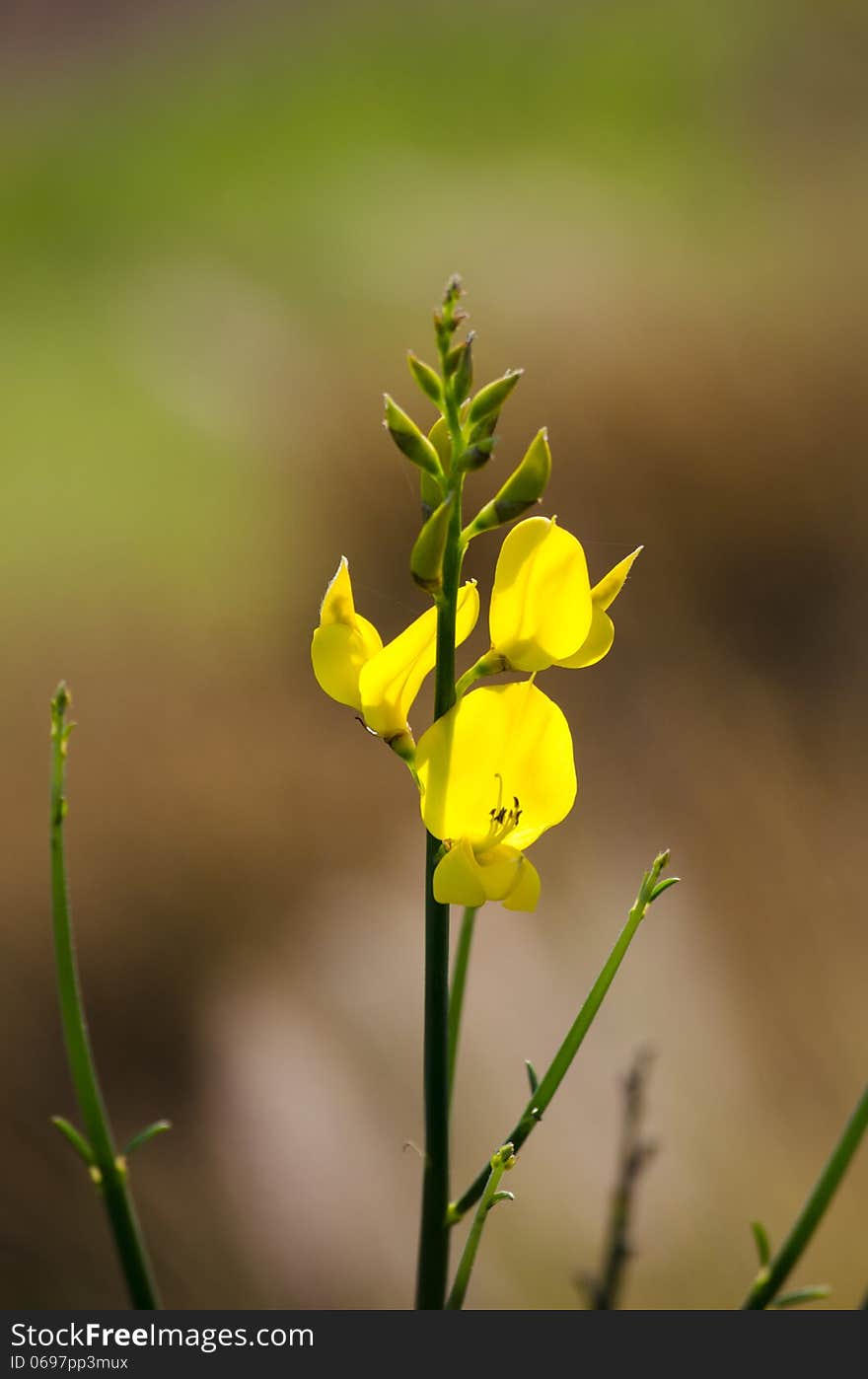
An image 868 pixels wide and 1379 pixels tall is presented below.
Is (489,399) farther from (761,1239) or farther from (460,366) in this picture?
(761,1239)

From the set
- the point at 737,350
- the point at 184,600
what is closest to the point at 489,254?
the point at 737,350

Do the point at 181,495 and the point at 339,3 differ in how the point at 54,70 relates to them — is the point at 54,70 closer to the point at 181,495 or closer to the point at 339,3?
the point at 339,3

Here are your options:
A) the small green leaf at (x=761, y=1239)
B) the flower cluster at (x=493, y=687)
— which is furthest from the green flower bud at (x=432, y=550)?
the small green leaf at (x=761, y=1239)

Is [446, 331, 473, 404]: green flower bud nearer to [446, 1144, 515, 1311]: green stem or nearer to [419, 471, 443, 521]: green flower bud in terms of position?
[419, 471, 443, 521]: green flower bud

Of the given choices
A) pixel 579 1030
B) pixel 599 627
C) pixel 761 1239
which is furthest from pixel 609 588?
pixel 761 1239

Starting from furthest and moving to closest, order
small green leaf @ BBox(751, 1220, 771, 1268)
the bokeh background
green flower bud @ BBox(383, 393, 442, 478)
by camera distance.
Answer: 1. the bokeh background
2. small green leaf @ BBox(751, 1220, 771, 1268)
3. green flower bud @ BBox(383, 393, 442, 478)

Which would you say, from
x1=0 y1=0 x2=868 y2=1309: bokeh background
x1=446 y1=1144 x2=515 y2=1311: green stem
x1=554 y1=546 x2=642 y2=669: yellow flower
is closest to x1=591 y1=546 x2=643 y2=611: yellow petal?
x1=554 y1=546 x2=642 y2=669: yellow flower

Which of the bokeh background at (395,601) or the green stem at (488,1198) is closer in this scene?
the green stem at (488,1198)

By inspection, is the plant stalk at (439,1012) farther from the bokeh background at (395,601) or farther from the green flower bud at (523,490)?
the bokeh background at (395,601)
